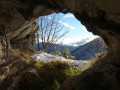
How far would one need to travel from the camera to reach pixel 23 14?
331 centimetres

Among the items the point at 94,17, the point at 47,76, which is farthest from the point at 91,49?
the point at 94,17

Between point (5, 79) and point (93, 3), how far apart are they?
459 cm

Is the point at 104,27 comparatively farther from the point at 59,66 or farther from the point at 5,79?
the point at 5,79

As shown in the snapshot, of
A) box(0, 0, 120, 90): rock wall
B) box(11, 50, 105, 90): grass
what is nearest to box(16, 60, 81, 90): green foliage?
box(11, 50, 105, 90): grass

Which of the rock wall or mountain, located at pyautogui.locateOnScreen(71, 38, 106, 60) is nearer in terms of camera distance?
the rock wall

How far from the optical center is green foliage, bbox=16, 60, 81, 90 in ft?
13.5

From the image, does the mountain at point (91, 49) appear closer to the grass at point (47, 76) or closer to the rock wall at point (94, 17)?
the grass at point (47, 76)

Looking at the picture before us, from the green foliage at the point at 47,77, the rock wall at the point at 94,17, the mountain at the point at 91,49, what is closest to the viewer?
the rock wall at the point at 94,17

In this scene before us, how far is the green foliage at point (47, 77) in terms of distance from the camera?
4.13 m

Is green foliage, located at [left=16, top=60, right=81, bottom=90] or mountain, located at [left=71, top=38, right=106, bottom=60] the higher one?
green foliage, located at [left=16, top=60, right=81, bottom=90]

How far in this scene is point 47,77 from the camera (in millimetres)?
4656

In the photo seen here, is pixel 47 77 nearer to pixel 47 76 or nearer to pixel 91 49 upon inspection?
pixel 47 76

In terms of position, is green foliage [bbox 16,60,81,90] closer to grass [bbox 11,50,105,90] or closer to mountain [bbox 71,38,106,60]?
grass [bbox 11,50,105,90]

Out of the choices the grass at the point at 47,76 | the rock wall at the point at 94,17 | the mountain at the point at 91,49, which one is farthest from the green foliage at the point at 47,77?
the mountain at the point at 91,49
